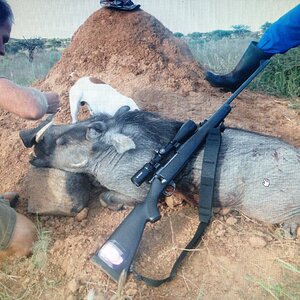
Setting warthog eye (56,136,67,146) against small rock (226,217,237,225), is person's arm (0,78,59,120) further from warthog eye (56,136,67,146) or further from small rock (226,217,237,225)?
small rock (226,217,237,225)

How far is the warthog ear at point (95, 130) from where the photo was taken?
3.46 m

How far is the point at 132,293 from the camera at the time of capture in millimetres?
2508

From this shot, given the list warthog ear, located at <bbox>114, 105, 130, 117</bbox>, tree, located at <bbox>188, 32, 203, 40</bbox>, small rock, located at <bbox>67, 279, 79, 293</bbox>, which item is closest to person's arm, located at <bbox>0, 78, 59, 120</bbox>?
warthog ear, located at <bbox>114, 105, 130, 117</bbox>

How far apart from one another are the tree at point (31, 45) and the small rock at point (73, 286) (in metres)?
10.8

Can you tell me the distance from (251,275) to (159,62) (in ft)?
10.7

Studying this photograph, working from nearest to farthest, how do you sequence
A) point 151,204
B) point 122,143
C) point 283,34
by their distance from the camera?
point 151,204 → point 122,143 → point 283,34

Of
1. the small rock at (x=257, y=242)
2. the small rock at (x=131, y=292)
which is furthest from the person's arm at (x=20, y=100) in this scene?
the small rock at (x=257, y=242)

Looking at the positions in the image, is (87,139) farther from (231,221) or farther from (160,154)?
(231,221)

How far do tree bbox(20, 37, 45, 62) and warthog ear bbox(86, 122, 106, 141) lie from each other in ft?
31.8

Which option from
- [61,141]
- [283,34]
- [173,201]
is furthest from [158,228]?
[283,34]

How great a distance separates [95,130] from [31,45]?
10356 millimetres

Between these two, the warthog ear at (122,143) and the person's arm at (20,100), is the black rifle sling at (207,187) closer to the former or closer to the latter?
the warthog ear at (122,143)

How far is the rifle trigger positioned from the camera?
9.50 ft

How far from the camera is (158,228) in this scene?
311cm
